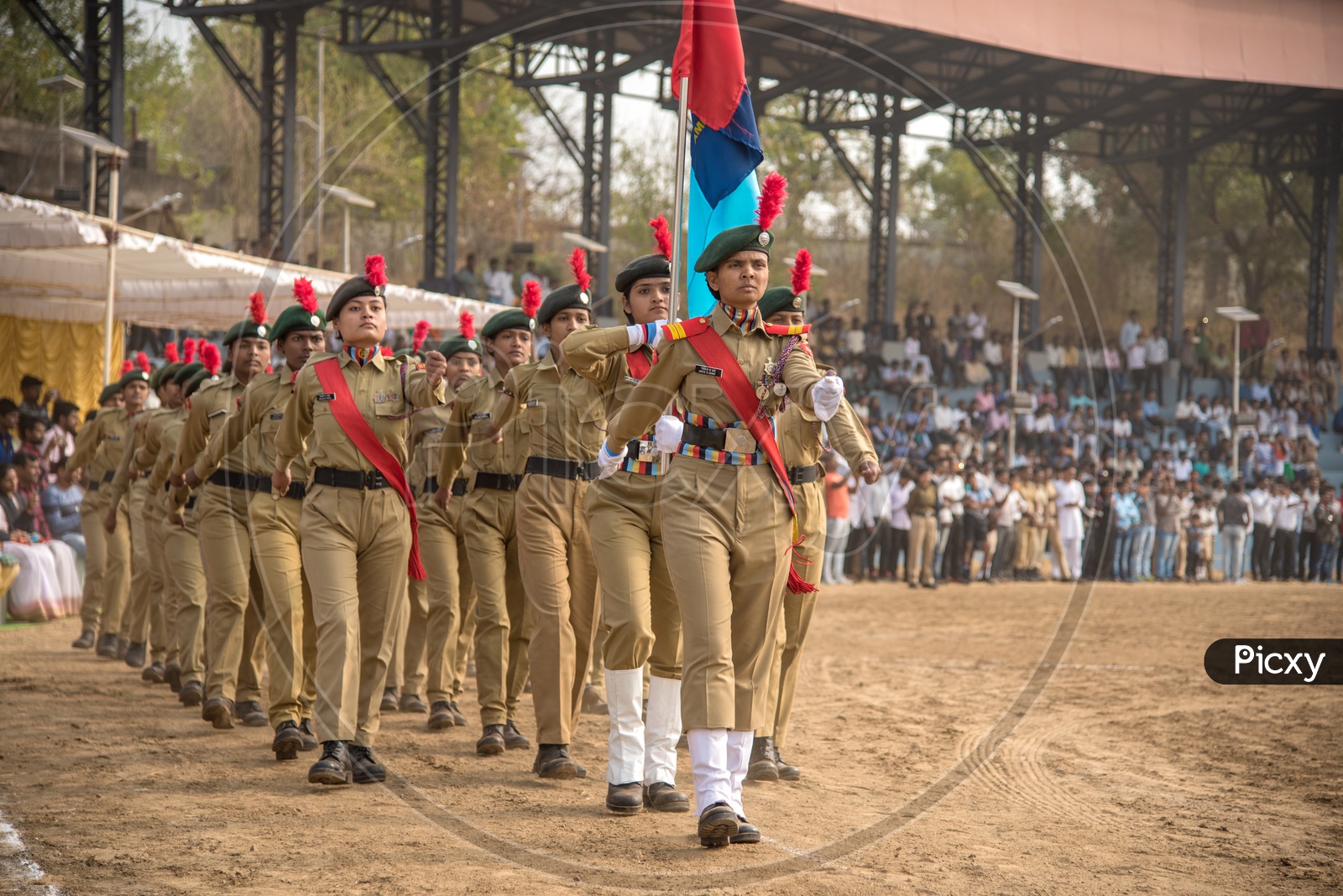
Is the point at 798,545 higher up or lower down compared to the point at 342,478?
lower down

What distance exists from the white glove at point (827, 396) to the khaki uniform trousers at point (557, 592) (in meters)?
1.90

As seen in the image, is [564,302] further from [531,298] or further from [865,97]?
[865,97]

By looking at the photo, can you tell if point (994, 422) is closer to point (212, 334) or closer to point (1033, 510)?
point (1033, 510)

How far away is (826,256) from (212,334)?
114 feet

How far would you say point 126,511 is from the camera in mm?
11148

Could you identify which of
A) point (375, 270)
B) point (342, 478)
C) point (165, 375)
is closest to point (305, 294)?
point (375, 270)

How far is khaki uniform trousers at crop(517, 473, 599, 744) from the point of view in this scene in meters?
6.31

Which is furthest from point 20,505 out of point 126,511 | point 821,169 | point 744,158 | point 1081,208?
point 1081,208

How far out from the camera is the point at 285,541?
6918 millimetres

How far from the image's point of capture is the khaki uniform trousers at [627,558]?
5688 millimetres

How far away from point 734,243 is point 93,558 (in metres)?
8.30

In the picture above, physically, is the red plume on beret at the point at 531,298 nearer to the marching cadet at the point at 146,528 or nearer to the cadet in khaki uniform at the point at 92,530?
the marching cadet at the point at 146,528

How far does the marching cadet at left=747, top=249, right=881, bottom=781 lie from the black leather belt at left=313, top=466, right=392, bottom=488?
193 cm

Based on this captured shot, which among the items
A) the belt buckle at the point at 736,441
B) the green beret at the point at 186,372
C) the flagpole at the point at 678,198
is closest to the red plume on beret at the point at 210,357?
the green beret at the point at 186,372
